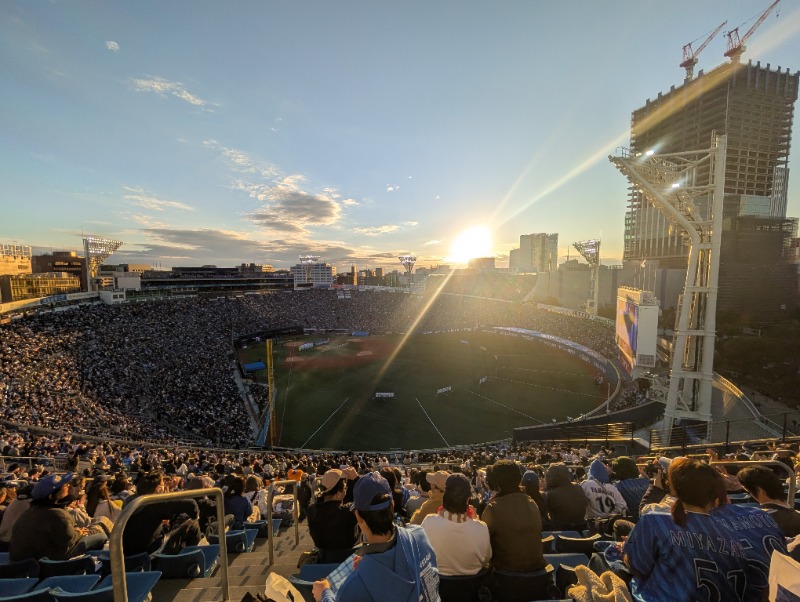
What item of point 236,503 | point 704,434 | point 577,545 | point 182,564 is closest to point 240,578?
point 182,564

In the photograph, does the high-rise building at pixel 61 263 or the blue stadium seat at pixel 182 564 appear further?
the high-rise building at pixel 61 263

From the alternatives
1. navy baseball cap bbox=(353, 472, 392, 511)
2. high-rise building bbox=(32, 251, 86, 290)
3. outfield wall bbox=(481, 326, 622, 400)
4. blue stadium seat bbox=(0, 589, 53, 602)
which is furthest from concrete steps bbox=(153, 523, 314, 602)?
high-rise building bbox=(32, 251, 86, 290)

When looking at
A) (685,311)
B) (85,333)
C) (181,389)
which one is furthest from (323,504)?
(85,333)

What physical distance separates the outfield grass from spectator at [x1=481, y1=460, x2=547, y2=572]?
20654mm

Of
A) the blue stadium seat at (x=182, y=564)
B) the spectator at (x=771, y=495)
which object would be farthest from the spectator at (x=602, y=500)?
the blue stadium seat at (x=182, y=564)

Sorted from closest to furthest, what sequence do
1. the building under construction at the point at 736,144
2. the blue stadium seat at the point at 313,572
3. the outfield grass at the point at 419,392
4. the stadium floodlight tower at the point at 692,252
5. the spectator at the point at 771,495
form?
the blue stadium seat at the point at 313,572 → the spectator at the point at 771,495 → the stadium floodlight tower at the point at 692,252 → the outfield grass at the point at 419,392 → the building under construction at the point at 736,144

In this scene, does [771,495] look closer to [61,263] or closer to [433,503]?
[433,503]

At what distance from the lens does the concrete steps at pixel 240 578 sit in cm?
359

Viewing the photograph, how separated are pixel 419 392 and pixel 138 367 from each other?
76.0ft

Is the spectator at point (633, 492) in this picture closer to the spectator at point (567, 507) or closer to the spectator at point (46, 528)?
the spectator at point (567, 507)

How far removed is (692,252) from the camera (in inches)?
683

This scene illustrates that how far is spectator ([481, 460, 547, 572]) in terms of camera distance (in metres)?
3.21

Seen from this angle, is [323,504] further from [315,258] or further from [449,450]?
[315,258]

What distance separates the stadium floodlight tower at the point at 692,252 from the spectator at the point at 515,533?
18.5 metres
